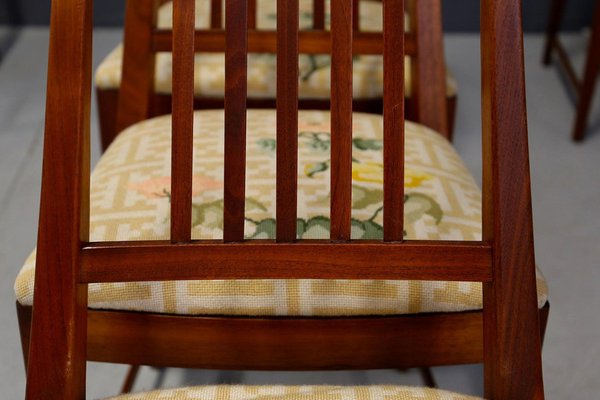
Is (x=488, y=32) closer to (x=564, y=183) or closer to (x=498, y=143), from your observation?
(x=498, y=143)

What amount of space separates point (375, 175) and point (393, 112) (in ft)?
0.85

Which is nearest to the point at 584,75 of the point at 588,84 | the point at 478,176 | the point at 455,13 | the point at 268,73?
the point at 588,84

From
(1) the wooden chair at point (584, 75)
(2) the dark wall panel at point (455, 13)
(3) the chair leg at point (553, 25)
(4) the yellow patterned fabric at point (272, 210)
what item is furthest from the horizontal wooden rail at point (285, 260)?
(2) the dark wall panel at point (455, 13)

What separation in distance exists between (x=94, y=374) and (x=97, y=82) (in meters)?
0.46

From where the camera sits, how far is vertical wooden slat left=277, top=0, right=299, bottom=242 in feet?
2.16

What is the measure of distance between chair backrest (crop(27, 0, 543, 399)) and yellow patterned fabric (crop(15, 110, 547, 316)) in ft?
0.45

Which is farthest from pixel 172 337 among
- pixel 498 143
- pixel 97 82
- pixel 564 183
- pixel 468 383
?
pixel 564 183

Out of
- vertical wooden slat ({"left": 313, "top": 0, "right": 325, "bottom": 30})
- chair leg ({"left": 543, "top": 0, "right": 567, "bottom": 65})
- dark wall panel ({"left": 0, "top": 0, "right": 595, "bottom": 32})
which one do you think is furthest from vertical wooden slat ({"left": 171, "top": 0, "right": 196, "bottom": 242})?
dark wall panel ({"left": 0, "top": 0, "right": 595, "bottom": 32})

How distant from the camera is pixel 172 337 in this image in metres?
0.81

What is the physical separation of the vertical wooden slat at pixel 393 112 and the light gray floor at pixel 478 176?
665 mm

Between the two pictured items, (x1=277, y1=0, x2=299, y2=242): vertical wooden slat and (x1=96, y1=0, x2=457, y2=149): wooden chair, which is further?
(x1=96, y1=0, x2=457, y2=149): wooden chair

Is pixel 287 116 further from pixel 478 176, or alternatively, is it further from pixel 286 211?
pixel 478 176

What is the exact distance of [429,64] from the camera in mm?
1081

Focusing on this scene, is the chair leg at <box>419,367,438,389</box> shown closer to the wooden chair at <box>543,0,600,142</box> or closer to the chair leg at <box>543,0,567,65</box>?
the wooden chair at <box>543,0,600,142</box>
